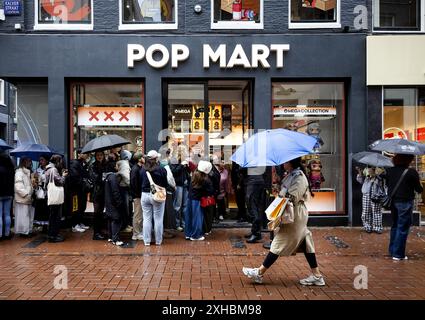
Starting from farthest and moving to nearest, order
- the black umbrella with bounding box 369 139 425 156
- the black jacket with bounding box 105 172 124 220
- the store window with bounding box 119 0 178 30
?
1. the store window with bounding box 119 0 178 30
2. the black jacket with bounding box 105 172 124 220
3. the black umbrella with bounding box 369 139 425 156

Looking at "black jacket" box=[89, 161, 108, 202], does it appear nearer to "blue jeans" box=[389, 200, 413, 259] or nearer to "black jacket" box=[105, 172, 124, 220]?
"black jacket" box=[105, 172, 124, 220]

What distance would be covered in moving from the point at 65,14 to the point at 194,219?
6.12 m

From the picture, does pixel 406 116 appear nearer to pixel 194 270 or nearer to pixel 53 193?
pixel 194 270

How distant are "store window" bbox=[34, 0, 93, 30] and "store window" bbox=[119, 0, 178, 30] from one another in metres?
0.85

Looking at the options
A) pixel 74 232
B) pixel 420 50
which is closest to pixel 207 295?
pixel 74 232

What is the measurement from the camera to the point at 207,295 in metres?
6.20

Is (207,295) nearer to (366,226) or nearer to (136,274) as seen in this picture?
(136,274)

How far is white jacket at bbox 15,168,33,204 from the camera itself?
33.3 ft

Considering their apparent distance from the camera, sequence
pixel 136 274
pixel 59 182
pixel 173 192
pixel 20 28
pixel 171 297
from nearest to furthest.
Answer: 1. pixel 171 297
2. pixel 136 274
3. pixel 59 182
4. pixel 173 192
5. pixel 20 28

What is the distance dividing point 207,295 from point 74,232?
19.0ft

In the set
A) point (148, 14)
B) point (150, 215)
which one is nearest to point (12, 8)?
point (148, 14)

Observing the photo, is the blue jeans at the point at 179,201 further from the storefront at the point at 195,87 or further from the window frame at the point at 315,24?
the window frame at the point at 315,24

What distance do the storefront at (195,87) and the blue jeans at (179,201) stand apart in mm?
1381

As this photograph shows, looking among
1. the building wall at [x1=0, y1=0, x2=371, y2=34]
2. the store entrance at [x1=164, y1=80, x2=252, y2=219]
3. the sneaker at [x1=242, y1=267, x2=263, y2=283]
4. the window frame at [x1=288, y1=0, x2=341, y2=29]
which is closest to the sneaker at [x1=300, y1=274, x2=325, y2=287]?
the sneaker at [x1=242, y1=267, x2=263, y2=283]
